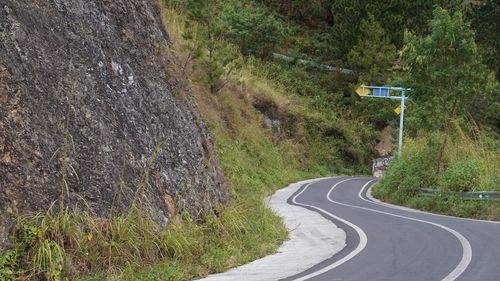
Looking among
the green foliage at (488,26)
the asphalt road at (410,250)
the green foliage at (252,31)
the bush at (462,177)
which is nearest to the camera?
the asphalt road at (410,250)

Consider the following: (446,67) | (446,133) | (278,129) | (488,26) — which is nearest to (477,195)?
(446,133)

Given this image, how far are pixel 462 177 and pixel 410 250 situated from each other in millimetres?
11044

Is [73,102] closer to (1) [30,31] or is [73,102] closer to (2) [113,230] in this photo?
(1) [30,31]

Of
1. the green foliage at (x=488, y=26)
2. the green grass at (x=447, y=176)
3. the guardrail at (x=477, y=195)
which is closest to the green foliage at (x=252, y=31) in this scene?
the green foliage at (x=488, y=26)

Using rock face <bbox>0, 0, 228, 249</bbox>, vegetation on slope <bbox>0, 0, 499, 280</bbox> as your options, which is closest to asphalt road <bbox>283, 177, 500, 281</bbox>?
vegetation on slope <bbox>0, 0, 499, 280</bbox>

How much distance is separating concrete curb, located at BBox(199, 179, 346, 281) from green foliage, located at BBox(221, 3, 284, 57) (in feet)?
114

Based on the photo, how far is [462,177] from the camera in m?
22.0

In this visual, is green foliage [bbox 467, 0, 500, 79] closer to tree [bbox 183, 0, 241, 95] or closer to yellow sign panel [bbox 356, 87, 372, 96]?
yellow sign panel [bbox 356, 87, 372, 96]

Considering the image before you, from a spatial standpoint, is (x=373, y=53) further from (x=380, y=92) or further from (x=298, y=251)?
(x=298, y=251)

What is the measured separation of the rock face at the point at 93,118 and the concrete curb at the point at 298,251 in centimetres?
187

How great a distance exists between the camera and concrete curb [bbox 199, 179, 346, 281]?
988cm

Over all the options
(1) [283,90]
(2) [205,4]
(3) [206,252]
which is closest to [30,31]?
(3) [206,252]

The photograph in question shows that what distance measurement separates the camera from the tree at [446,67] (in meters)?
23.8

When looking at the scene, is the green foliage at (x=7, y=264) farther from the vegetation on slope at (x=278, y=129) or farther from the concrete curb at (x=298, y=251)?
the concrete curb at (x=298, y=251)
